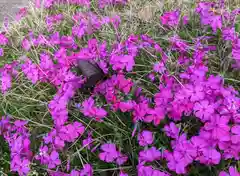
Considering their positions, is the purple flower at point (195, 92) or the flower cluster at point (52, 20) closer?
the purple flower at point (195, 92)

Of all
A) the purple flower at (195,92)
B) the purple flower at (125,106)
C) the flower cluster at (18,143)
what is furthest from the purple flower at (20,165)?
the purple flower at (195,92)

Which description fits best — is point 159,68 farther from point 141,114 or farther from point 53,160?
point 53,160

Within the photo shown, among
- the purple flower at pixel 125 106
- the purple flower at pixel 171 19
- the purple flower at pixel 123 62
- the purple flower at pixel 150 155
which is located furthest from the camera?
the purple flower at pixel 171 19

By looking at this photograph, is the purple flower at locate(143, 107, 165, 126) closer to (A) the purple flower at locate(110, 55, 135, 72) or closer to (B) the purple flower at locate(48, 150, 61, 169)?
(A) the purple flower at locate(110, 55, 135, 72)

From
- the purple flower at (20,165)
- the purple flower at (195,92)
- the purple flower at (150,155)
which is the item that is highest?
the purple flower at (195,92)

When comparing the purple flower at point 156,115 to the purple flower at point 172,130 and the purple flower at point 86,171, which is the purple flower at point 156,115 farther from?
the purple flower at point 86,171

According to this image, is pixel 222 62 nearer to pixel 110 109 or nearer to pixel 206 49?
pixel 206 49

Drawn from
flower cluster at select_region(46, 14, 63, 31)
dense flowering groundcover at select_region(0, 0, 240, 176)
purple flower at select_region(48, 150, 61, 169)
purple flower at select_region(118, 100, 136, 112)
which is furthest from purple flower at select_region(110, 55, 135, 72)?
flower cluster at select_region(46, 14, 63, 31)

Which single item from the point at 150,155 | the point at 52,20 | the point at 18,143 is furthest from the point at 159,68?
the point at 52,20

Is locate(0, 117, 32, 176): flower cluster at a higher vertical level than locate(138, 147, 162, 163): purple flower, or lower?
lower
